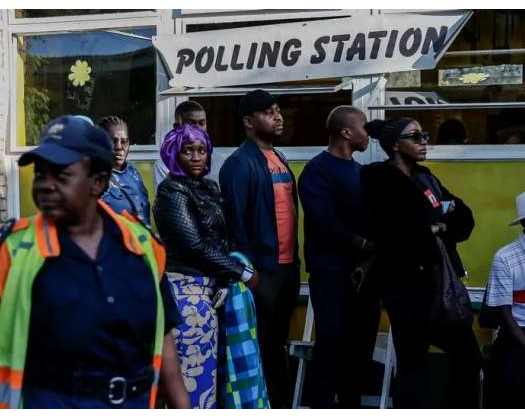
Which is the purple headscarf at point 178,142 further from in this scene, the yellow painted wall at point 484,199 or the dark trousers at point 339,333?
the yellow painted wall at point 484,199

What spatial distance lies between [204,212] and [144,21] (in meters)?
2.32

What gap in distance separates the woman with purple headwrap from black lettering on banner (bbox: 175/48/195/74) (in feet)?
5.43

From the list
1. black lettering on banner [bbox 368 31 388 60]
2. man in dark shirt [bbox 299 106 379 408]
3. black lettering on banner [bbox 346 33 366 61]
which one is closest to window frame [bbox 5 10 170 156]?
black lettering on banner [bbox 346 33 366 61]

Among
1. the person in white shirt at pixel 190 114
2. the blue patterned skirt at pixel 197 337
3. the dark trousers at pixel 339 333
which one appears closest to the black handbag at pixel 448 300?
the dark trousers at pixel 339 333

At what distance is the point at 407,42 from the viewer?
635 cm

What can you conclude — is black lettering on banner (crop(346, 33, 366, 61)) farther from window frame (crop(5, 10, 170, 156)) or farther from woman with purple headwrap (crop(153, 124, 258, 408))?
woman with purple headwrap (crop(153, 124, 258, 408))

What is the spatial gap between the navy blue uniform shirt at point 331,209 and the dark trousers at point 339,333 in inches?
3.5

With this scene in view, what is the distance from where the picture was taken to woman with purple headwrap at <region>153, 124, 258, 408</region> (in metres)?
5.02

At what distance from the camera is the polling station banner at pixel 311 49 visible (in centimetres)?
632

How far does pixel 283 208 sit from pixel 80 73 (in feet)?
7.04

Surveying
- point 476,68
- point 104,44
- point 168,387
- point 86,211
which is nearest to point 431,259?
point 476,68

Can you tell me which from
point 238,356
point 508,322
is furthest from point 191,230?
point 508,322

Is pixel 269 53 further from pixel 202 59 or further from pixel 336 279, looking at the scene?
pixel 336 279
